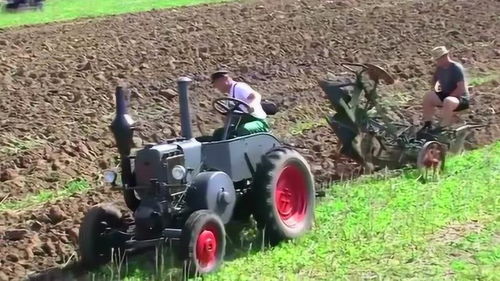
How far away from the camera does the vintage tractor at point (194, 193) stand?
6965mm

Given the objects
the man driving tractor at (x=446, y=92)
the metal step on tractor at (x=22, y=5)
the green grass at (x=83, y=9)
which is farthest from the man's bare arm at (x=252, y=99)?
the metal step on tractor at (x=22, y=5)

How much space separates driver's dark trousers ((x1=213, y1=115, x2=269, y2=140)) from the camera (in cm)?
787

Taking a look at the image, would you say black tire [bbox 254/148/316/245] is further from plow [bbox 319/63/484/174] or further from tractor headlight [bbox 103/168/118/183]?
plow [bbox 319/63/484/174]

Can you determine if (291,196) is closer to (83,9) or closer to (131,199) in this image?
(131,199)

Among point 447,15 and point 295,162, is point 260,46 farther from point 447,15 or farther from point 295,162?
point 295,162

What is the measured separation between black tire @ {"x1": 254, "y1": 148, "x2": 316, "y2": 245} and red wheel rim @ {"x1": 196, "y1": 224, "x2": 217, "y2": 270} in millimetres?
672

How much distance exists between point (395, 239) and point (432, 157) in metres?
2.52

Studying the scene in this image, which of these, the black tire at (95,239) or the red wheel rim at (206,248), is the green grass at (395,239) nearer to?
the red wheel rim at (206,248)

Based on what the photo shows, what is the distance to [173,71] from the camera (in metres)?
15.9

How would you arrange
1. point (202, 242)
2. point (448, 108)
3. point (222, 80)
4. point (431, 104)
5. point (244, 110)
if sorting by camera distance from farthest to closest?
point (431, 104), point (448, 108), point (222, 80), point (244, 110), point (202, 242)

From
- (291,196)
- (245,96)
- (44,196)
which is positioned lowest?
(44,196)

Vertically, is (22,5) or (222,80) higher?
(22,5)

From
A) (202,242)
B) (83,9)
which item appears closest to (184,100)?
(202,242)

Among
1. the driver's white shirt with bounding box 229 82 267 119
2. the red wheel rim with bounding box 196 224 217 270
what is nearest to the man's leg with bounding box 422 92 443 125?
the driver's white shirt with bounding box 229 82 267 119
